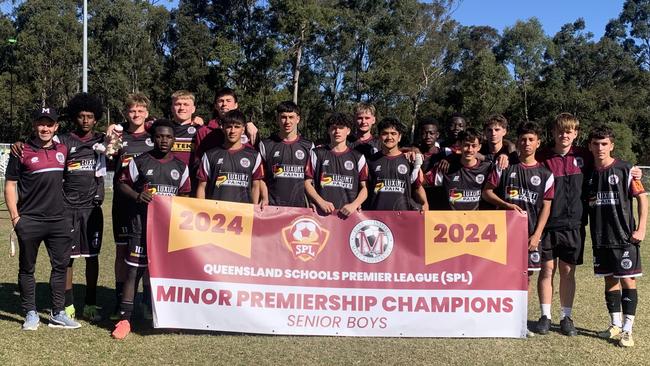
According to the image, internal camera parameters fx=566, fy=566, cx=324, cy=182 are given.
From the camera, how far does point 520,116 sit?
4956cm

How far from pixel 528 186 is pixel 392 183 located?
141cm

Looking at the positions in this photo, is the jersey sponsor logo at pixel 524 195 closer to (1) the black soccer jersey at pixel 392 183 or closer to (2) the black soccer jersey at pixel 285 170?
(1) the black soccer jersey at pixel 392 183

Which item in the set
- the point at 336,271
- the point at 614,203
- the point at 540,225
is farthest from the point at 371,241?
the point at 614,203

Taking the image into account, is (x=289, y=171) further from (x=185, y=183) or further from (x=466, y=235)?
(x=466, y=235)

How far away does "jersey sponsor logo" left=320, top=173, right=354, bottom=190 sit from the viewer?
19.8ft

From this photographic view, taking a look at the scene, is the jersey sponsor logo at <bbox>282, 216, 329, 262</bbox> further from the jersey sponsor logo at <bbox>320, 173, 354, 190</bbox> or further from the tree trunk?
the tree trunk

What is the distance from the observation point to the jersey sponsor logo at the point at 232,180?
587 cm

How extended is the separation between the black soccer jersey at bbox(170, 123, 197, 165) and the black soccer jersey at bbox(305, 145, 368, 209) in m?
1.43

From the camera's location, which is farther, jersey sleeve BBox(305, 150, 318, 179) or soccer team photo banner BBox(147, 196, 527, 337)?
jersey sleeve BBox(305, 150, 318, 179)

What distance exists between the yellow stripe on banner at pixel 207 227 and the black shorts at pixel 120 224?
679 mm

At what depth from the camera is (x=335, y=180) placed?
6.03 m

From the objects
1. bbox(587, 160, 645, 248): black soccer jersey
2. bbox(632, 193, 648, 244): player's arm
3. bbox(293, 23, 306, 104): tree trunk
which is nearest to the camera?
bbox(632, 193, 648, 244): player's arm

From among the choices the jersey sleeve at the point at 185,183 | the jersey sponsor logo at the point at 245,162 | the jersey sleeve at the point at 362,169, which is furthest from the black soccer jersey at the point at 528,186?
the jersey sleeve at the point at 185,183

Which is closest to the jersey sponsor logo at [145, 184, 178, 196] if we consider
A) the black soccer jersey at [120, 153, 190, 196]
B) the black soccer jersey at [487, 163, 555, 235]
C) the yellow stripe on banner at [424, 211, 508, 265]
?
the black soccer jersey at [120, 153, 190, 196]
